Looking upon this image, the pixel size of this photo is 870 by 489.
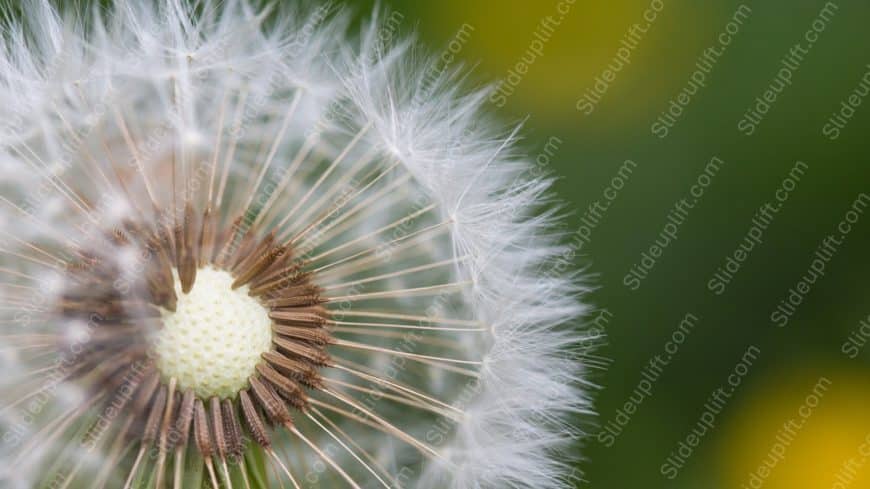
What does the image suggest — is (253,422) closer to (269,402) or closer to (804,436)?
(269,402)

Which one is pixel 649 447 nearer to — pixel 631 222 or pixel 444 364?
pixel 631 222

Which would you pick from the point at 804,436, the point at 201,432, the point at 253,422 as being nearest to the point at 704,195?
the point at 804,436

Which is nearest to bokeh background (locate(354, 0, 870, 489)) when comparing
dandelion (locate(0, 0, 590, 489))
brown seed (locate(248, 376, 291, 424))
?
dandelion (locate(0, 0, 590, 489))

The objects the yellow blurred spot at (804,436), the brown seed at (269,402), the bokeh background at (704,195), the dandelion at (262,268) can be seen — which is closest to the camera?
the dandelion at (262,268)

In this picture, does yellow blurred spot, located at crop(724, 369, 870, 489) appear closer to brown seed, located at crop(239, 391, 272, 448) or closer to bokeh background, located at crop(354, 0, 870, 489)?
bokeh background, located at crop(354, 0, 870, 489)

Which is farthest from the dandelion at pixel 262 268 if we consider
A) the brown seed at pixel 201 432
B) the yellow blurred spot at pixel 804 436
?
the yellow blurred spot at pixel 804 436

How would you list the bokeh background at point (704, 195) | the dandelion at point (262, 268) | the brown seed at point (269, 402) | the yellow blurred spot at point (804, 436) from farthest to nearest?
the bokeh background at point (704, 195)
the yellow blurred spot at point (804, 436)
the brown seed at point (269, 402)
the dandelion at point (262, 268)

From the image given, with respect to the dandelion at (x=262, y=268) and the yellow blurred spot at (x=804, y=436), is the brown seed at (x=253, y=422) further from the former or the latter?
the yellow blurred spot at (x=804, y=436)

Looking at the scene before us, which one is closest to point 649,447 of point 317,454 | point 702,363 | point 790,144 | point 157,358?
point 702,363
